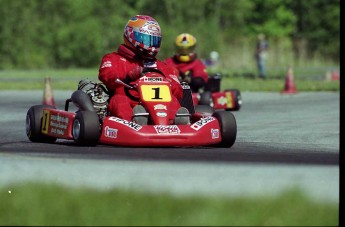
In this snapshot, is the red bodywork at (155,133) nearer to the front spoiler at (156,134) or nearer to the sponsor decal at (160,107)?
the front spoiler at (156,134)

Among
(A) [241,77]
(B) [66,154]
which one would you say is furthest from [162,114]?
(A) [241,77]

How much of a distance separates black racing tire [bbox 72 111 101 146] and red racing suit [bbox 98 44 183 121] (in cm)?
61

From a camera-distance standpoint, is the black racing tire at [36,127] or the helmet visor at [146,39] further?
the helmet visor at [146,39]

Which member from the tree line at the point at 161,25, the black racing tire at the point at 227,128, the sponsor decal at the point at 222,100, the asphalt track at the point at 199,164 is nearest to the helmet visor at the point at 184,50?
the sponsor decal at the point at 222,100

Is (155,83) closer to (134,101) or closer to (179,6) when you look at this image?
(134,101)

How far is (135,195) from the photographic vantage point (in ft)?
24.2

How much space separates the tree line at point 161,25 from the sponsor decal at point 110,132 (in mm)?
37253

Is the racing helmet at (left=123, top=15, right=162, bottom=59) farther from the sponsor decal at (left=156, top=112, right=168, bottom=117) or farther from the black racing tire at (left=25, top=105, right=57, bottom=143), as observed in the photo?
the black racing tire at (left=25, top=105, right=57, bottom=143)

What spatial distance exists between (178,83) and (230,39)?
47.6 m

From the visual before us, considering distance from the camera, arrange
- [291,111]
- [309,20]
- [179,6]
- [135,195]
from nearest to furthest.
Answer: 1. [135,195]
2. [291,111]
3. [179,6]
4. [309,20]

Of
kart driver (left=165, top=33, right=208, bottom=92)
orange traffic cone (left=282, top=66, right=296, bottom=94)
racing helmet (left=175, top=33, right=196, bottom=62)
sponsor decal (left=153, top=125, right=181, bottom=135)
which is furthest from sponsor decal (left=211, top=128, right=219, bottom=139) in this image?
orange traffic cone (left=282, top=66, right=296, bottom=94)

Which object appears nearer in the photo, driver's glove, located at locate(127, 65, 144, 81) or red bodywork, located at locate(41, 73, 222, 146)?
red bodywork, located at locate(41, 73, 222, 146)

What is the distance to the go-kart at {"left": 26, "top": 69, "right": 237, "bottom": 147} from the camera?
35.3ft

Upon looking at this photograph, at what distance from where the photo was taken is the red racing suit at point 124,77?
11.5 metres
